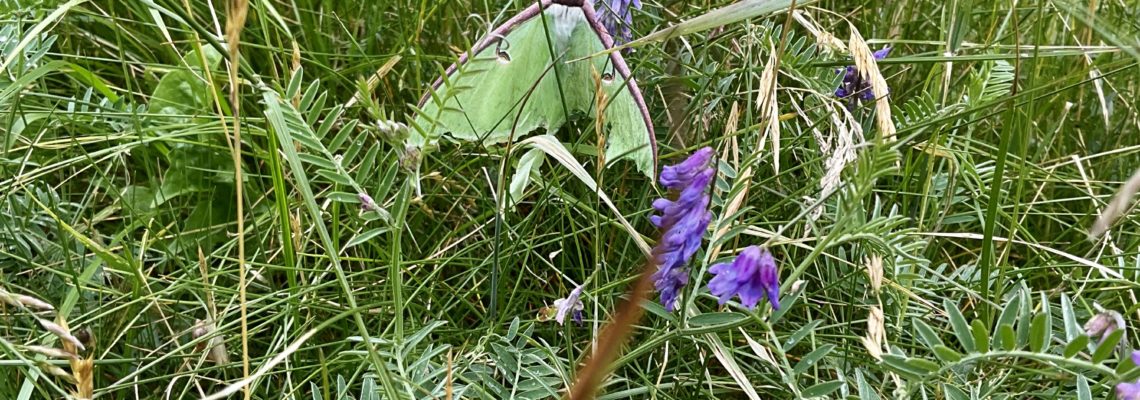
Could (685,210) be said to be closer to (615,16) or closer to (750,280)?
(750,280)

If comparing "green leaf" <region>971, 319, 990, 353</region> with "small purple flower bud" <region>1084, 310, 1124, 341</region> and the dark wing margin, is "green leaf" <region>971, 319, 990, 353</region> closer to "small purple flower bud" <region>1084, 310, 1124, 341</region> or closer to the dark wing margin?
"small purple flower bud" <region>1084, 310, 1124, 341</region>

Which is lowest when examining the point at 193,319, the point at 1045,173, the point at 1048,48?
the point at 193,319

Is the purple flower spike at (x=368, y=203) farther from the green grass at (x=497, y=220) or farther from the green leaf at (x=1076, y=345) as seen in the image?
the green leaf at (x=1076, y=345)

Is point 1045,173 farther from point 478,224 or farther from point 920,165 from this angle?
point 478,224

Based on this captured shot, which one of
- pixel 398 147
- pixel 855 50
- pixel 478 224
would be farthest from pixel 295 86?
pixel 855 50

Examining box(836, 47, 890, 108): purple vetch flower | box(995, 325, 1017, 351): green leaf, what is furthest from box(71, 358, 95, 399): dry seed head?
box(836, 47, 890, 108): purple vetch flower

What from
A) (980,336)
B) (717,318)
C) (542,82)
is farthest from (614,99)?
(980,336)
